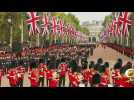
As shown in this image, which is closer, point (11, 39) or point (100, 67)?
point (100, 67)

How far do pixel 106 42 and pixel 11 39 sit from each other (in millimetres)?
3487

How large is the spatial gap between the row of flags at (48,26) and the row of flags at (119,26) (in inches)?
36.9

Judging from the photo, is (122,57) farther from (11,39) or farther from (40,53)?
(11,39)

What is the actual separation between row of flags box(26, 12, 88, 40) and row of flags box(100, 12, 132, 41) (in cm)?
94

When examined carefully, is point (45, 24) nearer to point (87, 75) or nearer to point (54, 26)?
point (54, 26)

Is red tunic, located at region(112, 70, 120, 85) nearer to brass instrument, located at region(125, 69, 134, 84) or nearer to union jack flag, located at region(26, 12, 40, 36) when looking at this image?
brass instrument, located at region(125, 69, 134, 84)

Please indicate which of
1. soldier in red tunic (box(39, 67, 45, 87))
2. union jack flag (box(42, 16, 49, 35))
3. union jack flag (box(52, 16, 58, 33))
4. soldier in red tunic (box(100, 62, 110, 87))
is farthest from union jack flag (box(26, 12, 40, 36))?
soldier in red tunic (box(100, 62, 110, 87))

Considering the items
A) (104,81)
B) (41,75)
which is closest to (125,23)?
(104,81)

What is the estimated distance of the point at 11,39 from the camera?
2425 centimetres

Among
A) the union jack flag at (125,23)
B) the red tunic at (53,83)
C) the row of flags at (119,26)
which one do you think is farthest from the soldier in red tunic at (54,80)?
the union jack flag at (125,23)

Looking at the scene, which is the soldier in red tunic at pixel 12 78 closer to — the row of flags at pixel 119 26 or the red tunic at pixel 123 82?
the red tunic at pixel 123 82

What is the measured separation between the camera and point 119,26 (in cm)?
2309
